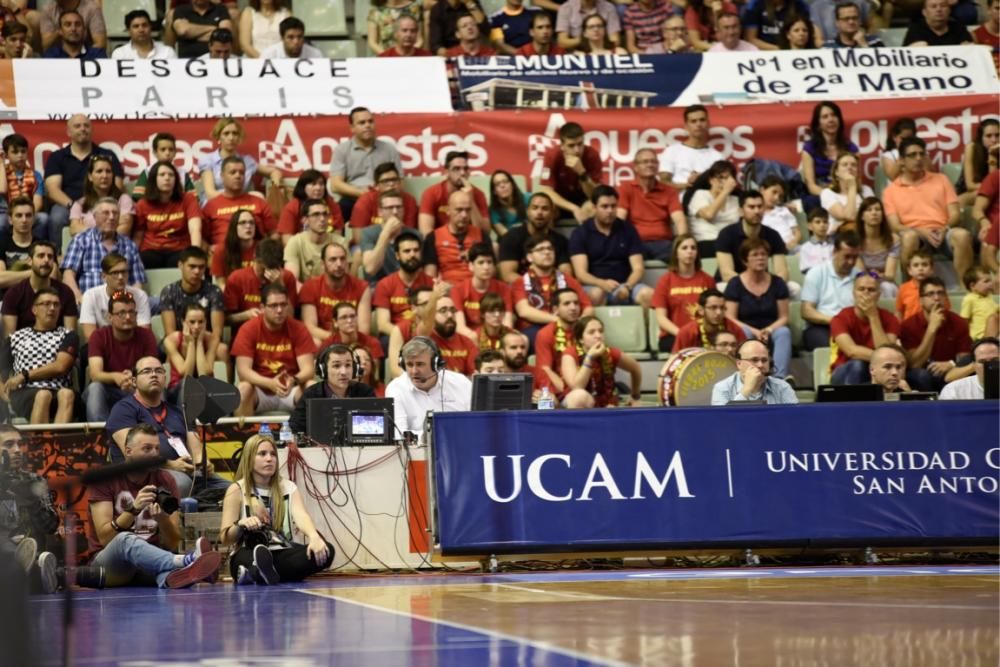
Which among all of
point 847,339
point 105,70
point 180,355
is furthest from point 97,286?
point 847,339

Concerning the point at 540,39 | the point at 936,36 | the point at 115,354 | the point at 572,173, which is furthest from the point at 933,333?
the point at 115,354

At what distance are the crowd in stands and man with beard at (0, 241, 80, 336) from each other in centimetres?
390

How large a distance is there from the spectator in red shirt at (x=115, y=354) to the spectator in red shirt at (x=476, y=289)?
286 centimetres

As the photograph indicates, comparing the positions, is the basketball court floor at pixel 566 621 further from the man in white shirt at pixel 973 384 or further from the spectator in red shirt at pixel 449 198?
the spectator in red shirt at pixel 449 198

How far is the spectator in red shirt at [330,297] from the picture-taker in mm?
14789

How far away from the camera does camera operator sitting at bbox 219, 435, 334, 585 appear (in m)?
10.9

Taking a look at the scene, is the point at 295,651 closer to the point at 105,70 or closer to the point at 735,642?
the point at 735,642

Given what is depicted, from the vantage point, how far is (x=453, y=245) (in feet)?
51.6

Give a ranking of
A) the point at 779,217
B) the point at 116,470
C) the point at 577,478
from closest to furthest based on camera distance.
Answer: the point at 116,470, the point at 577,478, the point at 779,217

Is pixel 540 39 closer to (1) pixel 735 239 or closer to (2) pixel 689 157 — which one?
(2) pixel 689 157

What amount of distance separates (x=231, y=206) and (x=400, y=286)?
2.01 meters

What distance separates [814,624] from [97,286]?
911 cm

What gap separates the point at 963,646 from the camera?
255 inches

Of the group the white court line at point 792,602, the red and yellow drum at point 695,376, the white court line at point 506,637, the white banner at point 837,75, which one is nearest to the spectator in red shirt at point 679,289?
the red and yellow drum at point 695,376
